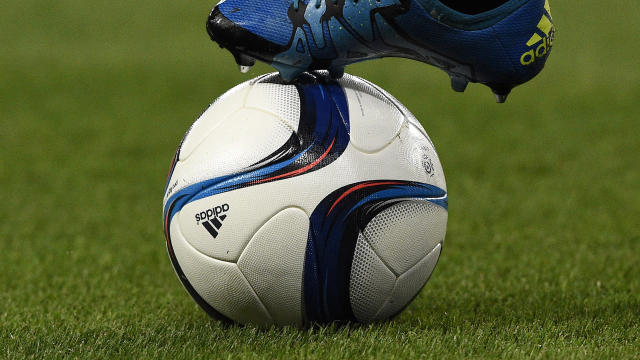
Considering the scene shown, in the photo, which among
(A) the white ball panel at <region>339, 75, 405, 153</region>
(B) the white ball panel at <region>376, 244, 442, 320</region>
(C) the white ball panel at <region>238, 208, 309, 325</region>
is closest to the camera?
(C) the white ball panel at <region>238, 208, 309, 325</region>

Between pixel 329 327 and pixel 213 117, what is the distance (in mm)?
904

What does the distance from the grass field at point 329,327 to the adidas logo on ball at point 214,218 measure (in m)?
0.40

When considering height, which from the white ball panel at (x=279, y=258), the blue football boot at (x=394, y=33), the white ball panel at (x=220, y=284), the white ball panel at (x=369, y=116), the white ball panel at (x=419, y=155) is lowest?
the white ball panel at (x=220, y=284)

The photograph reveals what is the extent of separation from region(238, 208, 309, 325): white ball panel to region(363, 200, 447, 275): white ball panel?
0.25m

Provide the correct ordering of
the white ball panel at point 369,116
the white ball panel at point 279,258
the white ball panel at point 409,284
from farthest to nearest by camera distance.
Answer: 1. the white ball panel at point 409,284
2. the white ball panel at point 369,116
3. the white ball panel at point 279,258

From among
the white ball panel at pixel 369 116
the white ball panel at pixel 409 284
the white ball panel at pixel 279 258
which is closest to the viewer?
the white ball panel at pixel 279 258

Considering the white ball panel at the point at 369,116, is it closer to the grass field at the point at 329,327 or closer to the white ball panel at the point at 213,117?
the white ball panel at the point at 213,117

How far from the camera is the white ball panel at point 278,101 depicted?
313cm

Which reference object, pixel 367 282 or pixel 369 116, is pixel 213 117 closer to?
pixel 369 116

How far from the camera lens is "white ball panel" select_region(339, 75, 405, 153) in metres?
3.12

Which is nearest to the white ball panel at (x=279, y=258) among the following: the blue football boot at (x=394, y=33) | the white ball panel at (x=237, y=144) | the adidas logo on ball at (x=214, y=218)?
the adidas logo on ball at (x=214, y=218)

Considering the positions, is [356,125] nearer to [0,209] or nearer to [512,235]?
[512,235]

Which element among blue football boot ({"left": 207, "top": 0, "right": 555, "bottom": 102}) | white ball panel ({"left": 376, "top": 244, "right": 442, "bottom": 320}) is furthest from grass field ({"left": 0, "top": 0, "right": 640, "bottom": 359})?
blue football boot ({"left": 207, "top": 0, "right": 555, "bottom": 102})

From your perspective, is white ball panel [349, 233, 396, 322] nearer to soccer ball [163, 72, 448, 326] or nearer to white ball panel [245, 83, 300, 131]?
soccer ball [163, 72, 448, 326]
